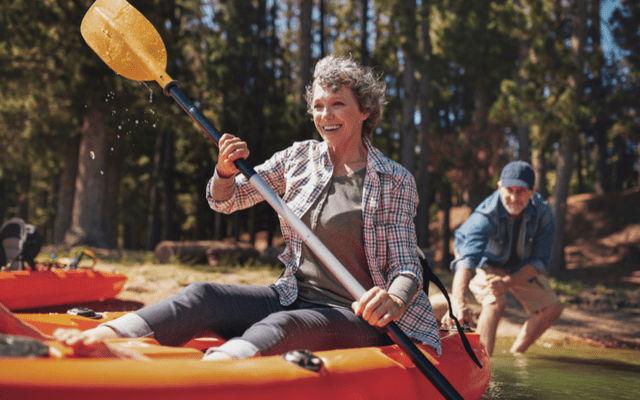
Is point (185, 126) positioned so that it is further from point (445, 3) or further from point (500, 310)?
point (500, 310)

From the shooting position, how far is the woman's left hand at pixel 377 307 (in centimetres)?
246

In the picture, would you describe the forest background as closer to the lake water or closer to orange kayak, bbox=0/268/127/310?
orange kayak, bbox=0/268/127/310

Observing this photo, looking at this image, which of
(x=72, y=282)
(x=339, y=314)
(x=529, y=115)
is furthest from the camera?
(x=529, y=115)

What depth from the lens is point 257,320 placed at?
8.77ft

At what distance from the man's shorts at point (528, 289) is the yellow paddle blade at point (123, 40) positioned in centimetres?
291

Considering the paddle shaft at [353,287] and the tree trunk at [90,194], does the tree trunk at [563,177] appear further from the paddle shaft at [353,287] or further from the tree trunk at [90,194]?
the paddle shaft at [353,287]

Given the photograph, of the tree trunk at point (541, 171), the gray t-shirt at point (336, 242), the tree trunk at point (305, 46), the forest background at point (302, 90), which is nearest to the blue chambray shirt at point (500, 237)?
the gray t-shirt at point (336, 242)

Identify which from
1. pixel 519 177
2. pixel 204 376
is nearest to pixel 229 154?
pixel 204 376

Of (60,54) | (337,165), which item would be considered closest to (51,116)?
(60,54)

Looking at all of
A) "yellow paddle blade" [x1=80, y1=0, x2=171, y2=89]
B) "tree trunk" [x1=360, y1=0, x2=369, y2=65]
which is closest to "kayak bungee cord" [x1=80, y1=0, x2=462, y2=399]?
"yellow paddle blade" [x1=80, y1=0, x2=171, y2=89]

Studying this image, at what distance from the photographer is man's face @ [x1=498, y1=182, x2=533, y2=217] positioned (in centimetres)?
487

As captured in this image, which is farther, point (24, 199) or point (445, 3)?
point (24, 199)

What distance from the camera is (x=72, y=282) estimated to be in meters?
6.43

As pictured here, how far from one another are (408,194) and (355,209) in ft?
0.77
